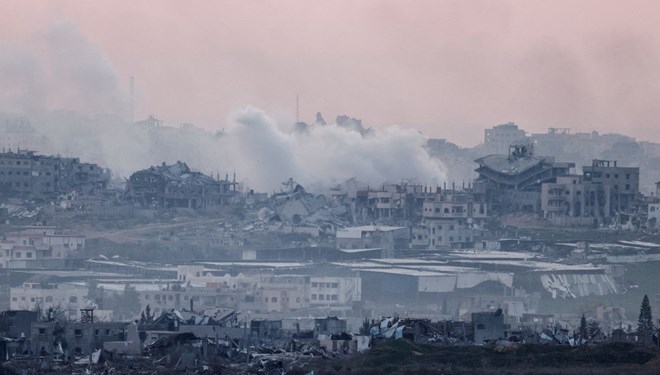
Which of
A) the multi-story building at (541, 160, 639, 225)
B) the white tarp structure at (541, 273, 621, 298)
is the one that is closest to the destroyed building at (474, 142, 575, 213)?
the multi-story building at (541, 160, 639, 225)

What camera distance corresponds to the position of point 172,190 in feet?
352

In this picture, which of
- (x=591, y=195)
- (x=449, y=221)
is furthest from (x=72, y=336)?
(x=591, y=195)

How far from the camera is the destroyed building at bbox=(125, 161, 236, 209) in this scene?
106m

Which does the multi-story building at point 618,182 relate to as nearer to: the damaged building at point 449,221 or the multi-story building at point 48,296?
the damaged building at point 449,221

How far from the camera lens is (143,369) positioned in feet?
162

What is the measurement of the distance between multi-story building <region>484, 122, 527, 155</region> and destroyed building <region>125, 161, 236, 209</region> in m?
32.0

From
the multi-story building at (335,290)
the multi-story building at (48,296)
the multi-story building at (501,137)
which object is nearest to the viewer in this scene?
the multi-story building at (48,296)

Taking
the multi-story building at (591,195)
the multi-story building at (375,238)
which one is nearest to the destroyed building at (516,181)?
the multi-story building at (591,195)

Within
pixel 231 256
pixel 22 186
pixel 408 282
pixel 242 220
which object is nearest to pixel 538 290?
pixel 408 282

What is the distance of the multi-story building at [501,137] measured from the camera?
140125 millimetres

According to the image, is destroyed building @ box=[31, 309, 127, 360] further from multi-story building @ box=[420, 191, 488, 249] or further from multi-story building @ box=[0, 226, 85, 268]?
multi-story building @ box=[420, 191, 488, 249]

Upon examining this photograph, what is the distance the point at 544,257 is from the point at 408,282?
10.3 meters

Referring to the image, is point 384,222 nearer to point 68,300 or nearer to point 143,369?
point 68,300

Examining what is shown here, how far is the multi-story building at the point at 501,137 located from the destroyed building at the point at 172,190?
1261 inches
